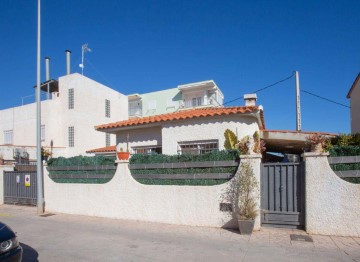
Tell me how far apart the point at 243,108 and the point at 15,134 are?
2657 cm

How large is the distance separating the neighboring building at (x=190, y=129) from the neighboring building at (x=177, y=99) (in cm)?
1860

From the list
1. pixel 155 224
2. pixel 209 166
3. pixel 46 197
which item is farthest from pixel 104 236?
pixel 46 197

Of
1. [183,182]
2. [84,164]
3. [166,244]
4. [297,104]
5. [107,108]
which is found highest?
[107,108]

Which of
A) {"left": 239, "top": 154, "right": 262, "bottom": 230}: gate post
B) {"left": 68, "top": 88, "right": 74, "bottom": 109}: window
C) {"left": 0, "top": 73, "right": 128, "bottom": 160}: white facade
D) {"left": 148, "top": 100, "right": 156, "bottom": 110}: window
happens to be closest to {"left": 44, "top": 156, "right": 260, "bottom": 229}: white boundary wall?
{"left": 239, "top": 154, "right": 262, "bottom": 230}: gate post

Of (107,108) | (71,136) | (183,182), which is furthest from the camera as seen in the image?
(107,108)

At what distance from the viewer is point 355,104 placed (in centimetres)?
1620

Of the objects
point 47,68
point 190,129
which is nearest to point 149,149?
point 190,129

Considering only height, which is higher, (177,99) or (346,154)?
(177,99)

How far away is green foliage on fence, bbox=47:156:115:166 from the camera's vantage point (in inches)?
374

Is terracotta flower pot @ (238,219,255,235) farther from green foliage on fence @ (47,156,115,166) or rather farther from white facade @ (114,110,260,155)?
green foliage on fence @ (47,156,115,166)

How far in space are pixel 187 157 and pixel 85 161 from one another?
14.4 ft

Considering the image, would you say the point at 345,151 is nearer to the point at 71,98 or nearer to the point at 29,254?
the point at 29,254

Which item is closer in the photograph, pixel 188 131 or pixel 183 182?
pixel 183 182

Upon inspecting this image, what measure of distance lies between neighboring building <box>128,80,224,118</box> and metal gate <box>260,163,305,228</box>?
22090 millimetres
